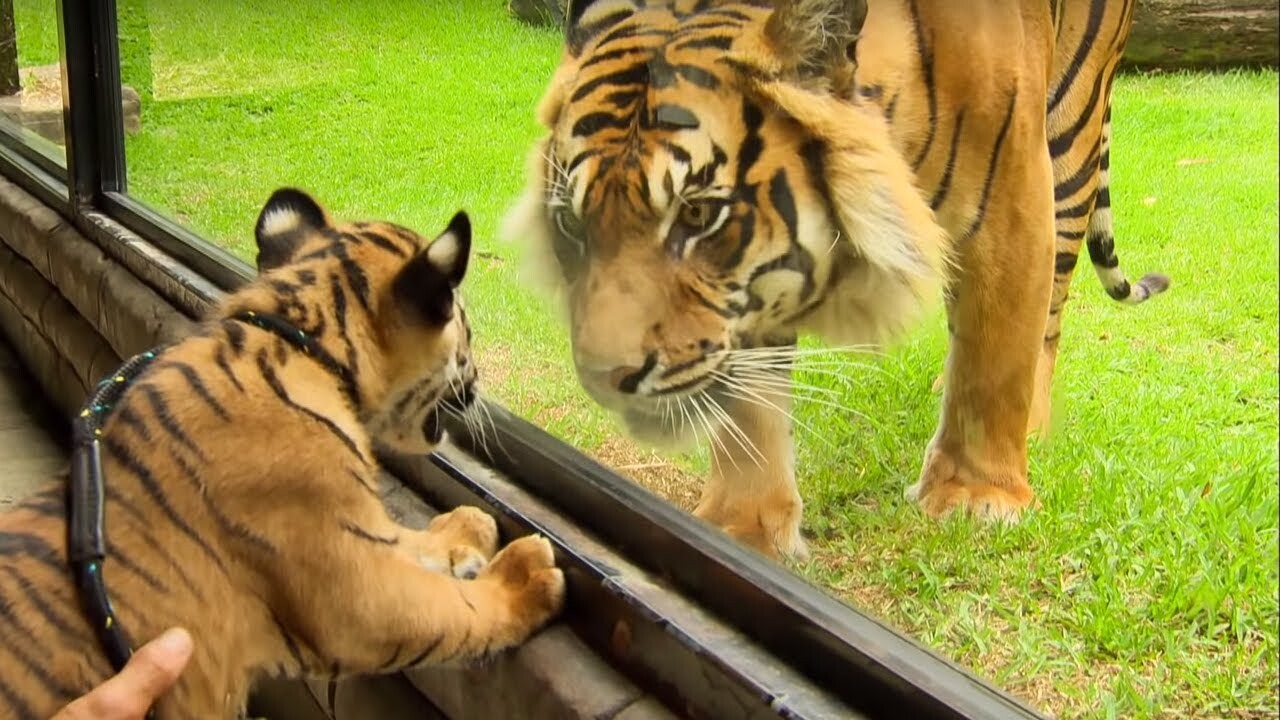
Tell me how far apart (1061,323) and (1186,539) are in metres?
0.26

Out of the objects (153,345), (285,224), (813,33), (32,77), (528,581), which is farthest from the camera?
(32,77)

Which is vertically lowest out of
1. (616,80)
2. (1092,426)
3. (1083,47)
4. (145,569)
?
(145,569)

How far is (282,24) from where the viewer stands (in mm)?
2471

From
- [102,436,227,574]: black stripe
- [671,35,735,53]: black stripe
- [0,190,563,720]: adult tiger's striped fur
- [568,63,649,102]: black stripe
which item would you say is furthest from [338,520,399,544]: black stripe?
[671,35,735,53]: black stripe

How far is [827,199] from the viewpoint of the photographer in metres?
1.31

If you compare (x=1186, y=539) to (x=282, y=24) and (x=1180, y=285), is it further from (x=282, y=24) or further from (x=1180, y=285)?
(x=282, y=24)

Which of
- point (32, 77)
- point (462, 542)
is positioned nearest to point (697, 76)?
point (462, 542)

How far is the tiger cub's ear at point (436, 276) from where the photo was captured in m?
1.48

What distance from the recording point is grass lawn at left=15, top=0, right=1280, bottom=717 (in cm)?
96

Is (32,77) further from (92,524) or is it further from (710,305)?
(710,305)

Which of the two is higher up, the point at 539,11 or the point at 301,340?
the point at 539,11

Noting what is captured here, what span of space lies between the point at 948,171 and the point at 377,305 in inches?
30.2

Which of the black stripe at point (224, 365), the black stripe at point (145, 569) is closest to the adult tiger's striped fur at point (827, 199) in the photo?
the black stripe at point (224, 365)

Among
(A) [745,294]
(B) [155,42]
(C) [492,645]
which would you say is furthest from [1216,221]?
(B) [155,42]
